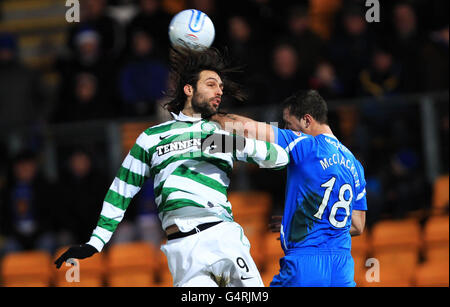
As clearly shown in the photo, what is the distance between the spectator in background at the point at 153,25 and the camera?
1092 centimetres

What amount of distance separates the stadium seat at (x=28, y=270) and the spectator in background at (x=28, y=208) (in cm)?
34

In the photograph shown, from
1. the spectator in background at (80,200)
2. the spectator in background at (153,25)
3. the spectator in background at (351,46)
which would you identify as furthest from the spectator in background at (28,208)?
the spectator in background at (351,46)

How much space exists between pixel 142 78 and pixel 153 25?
2.89 ft

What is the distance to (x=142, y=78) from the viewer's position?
34.4ft

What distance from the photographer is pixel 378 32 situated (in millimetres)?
10320

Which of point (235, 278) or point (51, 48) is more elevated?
point (51, 48)

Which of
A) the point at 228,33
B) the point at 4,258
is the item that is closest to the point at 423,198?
the point at 228,33

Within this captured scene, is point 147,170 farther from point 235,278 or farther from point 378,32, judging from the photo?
point 378,32

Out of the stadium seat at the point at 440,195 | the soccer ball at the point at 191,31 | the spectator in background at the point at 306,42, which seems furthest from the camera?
the spectator in background at the point at 306,42

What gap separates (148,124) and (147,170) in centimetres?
457

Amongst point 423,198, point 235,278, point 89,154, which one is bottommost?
point 235,278

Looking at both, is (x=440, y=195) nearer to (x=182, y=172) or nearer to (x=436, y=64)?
(x=436, y=64)

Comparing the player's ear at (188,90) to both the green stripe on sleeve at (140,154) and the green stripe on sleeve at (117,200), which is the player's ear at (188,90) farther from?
the green stripe on sleeve at (117,200)

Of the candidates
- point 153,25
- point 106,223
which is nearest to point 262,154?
point 106,223
